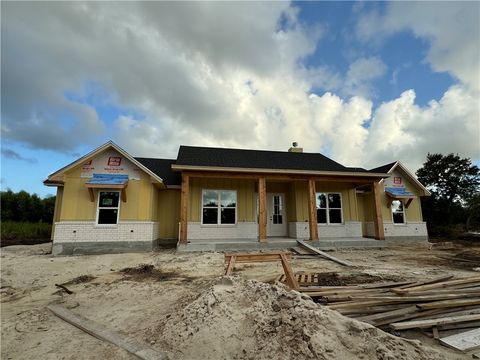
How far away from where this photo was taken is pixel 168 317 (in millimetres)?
4070

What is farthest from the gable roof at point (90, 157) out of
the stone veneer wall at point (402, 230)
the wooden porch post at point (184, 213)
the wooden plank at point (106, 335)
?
the stone veneer wall at point (402, 230)

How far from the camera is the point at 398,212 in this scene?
A: 15.0 metres

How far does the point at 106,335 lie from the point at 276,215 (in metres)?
11.2

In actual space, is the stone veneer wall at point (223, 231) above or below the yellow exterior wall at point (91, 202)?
below

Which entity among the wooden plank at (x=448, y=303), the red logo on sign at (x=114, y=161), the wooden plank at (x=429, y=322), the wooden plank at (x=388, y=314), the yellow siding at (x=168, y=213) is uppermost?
the red logo on sign at (x=114, y=161)

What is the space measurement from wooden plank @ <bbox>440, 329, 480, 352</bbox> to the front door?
10.5m

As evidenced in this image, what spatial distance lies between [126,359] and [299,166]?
487 inches

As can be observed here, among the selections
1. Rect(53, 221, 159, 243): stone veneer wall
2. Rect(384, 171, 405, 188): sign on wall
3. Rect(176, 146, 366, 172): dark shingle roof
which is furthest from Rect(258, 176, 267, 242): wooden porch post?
Rect(384, 171, 405, 188): sign on wall

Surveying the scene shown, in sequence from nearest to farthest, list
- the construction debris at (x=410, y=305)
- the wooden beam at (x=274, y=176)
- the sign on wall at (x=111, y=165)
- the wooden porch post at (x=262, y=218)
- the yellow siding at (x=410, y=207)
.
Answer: the construction debris at (x=410, y=305) → the sign on wall at (x=111, y=165) → the wooden porch post at (x=262, y=218) → the wooden beam at (x=274, y=176) → the yellow siding at (x=410, y=207)

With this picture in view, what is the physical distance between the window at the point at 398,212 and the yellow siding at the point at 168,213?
12539 mm

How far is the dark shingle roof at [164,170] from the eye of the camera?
13.4 m

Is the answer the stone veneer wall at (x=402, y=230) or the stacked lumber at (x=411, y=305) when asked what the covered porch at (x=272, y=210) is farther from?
the stacked lumber at (x=411, y=305)

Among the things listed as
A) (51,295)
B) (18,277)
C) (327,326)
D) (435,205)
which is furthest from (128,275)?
(435,205)

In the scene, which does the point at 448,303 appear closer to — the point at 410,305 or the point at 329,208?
the point at 410,305
